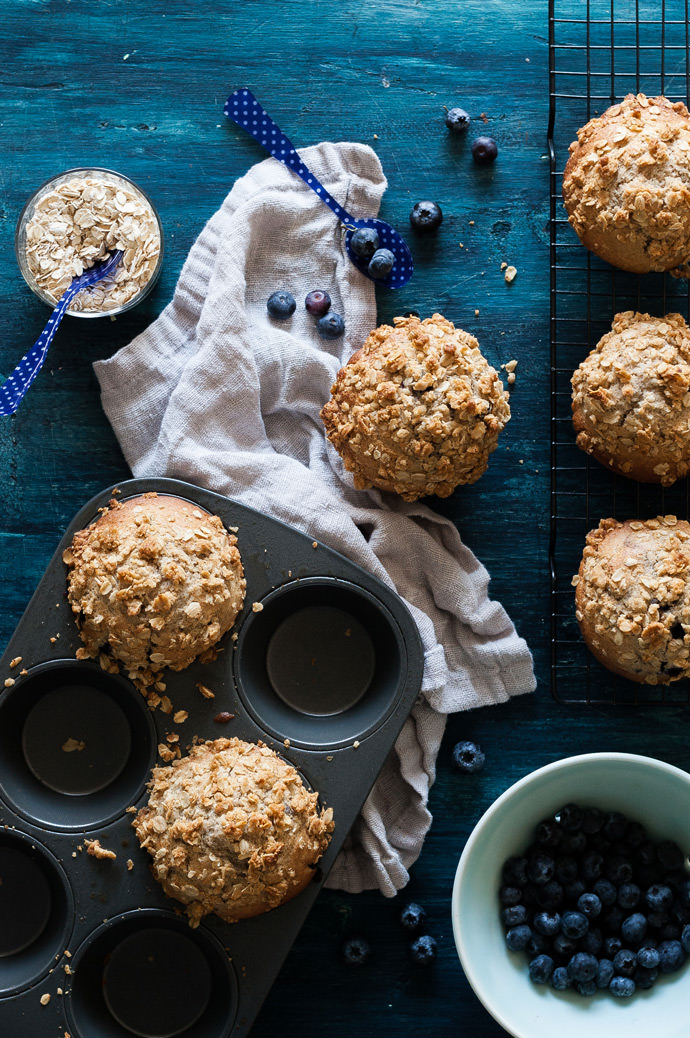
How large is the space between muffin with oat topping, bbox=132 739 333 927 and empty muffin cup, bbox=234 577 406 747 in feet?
0.58

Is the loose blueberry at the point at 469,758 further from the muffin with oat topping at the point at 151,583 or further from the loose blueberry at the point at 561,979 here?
the muffin with oat topping at the point at 151,583

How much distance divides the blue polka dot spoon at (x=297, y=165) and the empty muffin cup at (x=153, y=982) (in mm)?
1959

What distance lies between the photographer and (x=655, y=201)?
2545 mm

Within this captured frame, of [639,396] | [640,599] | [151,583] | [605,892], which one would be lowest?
[605,892]

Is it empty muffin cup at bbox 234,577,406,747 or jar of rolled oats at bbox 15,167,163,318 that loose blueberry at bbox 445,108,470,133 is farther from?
empty muffin cup at bbox 234,577,406,747

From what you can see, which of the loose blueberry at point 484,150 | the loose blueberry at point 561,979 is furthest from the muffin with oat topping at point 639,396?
the loose blueberry at point 561,979

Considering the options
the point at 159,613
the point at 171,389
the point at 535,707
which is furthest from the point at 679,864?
the point at 171,389

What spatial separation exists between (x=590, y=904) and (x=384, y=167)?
7.43 feet

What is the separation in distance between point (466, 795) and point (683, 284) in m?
1.69

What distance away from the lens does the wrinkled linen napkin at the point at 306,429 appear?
283 cm

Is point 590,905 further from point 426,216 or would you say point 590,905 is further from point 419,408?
point 426,216

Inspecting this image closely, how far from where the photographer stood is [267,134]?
293 centimetres

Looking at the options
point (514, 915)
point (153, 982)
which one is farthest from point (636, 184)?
point (153, 982)

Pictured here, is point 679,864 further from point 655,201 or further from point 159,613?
point 655,201
